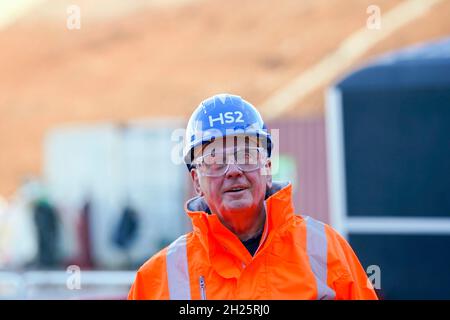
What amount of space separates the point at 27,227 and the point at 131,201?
6.50 feet

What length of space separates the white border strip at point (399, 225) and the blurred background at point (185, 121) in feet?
0.04

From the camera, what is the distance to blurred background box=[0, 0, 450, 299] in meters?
10.0

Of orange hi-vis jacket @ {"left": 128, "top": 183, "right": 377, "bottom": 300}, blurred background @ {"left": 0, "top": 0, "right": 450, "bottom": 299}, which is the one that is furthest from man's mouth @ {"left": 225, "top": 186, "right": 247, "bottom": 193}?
blurred background @ {"left": 0, "top": 0, "right": 450, "bottom": 299}

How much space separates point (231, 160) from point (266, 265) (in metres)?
0.37

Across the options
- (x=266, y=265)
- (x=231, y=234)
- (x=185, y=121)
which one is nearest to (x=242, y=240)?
(x=231, y=234)

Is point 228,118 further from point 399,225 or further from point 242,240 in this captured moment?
point 399,225

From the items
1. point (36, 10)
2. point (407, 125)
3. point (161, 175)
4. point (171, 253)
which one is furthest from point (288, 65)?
point (171, 253)

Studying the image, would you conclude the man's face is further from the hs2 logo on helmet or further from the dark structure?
the dark structure

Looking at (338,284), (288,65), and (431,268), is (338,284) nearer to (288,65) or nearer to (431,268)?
(431,268)

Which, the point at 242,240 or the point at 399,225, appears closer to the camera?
the point at 242,240

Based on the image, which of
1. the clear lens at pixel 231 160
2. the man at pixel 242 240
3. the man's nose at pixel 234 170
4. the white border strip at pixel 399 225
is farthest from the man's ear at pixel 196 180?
the white border strip at pixel 399 225

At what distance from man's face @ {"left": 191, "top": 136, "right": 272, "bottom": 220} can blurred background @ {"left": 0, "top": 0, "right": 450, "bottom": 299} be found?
243cm

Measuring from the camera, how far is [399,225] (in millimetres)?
10102
